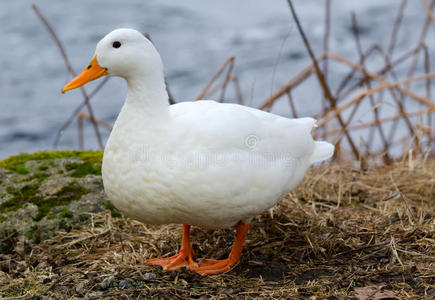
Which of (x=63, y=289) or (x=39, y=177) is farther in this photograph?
(x=39, y=177)

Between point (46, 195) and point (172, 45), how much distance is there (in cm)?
683

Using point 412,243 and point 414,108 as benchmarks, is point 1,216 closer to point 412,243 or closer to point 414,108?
point 412,243

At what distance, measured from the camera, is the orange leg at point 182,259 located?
3.60 m

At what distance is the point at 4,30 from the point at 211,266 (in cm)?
899

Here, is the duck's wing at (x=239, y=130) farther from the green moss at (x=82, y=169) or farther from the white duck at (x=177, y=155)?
the green moss at (x=82, y=169)

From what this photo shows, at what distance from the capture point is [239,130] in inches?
131

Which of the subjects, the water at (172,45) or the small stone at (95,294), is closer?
the small stone at (95,294)

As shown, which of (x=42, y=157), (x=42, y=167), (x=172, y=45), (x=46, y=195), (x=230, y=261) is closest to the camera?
(x=230, y=261)

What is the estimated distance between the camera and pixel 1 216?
4.09 metres

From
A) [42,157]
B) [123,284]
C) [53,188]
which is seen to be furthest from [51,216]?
[123,284]

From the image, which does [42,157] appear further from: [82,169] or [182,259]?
[182,259]

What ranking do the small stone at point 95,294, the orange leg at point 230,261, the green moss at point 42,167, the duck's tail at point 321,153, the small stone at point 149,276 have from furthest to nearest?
the green moss at point 42,167
the duck's tail at point 321,153
the orange leg at point 230,261
the small stone at point 149,276
the small stone at point 95,294

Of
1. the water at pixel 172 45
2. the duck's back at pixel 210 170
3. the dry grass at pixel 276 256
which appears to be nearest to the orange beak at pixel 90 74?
the duck's back at pixel 210 170

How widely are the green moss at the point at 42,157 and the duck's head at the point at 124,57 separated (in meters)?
1.48
